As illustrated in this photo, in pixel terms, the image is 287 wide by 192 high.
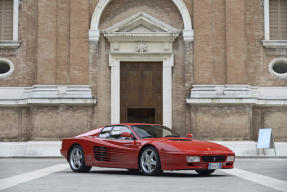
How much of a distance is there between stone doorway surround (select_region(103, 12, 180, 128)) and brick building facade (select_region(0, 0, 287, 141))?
45 mm

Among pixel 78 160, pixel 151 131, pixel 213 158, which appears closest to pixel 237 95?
pixel 151 131

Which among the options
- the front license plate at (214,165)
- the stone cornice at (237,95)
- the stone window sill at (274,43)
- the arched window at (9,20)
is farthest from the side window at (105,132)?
the stone window sill at (274,43)

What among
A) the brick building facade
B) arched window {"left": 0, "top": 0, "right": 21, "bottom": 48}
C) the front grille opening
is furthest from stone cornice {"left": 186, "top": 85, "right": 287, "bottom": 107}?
the front grille opening

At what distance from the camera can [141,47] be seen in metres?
25.5

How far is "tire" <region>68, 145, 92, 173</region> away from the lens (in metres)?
14.3

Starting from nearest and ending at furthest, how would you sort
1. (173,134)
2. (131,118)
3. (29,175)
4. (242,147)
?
(29,175), (173,134), (242,147), (131,118)

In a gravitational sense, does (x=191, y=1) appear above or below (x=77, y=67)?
above

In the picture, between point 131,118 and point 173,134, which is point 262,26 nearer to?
point 131,118

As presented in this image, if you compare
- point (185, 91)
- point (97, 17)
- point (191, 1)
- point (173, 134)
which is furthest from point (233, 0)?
point (173, 134)

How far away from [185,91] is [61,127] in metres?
5.64

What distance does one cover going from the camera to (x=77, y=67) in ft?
82.1

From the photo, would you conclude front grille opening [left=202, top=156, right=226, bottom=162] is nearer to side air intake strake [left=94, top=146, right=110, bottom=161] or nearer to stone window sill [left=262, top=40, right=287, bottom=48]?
side air intake strake [left=94, top=146, right=110, bottom=161]

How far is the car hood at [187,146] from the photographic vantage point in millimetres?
12344

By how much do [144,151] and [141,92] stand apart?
1270cm
